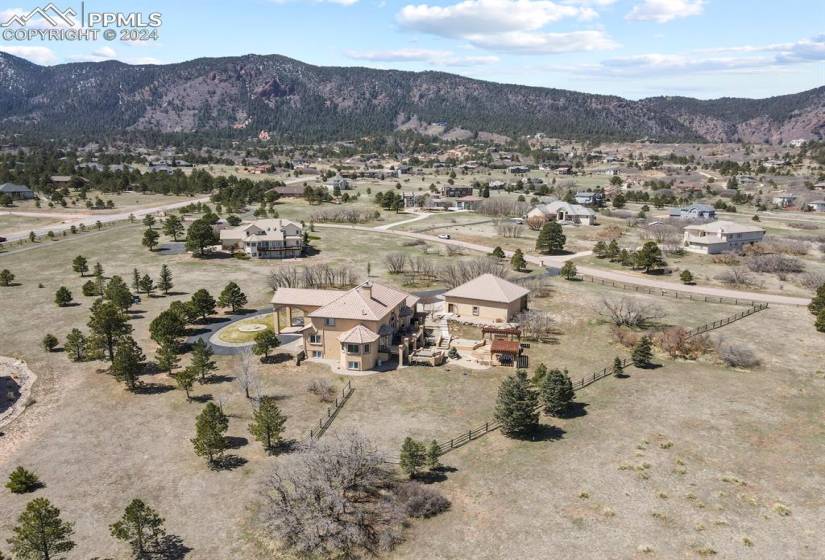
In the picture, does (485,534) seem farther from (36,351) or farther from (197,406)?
(36,351)

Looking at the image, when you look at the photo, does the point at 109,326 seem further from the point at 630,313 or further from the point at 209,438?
the point at 630,313

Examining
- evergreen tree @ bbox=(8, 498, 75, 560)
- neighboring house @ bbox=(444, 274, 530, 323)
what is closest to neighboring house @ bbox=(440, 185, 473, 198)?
neighboring house @ bbox=(444, 274, 530, 323)

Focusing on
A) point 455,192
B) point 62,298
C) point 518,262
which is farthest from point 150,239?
point 455,192

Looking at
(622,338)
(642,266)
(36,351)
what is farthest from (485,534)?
(642,266)

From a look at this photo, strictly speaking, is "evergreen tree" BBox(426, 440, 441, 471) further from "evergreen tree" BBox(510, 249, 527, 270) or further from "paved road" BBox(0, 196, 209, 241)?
"paved road" BBox(0, 196, 209, 241)

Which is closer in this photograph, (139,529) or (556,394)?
(139,529)

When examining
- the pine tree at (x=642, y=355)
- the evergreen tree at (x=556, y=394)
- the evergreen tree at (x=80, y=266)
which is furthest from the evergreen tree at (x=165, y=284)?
the pine tree at (x=642, y=355)

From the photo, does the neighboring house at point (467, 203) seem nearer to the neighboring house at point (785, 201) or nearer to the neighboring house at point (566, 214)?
the neighboring house at point (566, 214)
